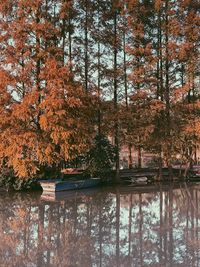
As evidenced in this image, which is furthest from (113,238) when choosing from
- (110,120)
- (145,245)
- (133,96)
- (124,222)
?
(133,96)

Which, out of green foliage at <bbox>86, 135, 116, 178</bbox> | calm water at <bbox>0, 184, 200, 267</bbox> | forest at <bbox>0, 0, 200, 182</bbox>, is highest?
forest at <bbox>0, 0, 200, 182</bbox>

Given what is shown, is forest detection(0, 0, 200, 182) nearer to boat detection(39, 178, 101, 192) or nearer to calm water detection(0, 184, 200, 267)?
boat detection(39, 178, 101, 192)

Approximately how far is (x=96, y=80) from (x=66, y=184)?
8106 mm

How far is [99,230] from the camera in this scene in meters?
11.6

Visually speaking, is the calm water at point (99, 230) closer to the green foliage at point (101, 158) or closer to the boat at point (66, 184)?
the boat at point (66, 184)

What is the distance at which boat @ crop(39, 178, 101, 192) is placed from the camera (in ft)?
62.2

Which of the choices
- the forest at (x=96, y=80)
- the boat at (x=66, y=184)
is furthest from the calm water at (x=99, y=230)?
the forest at (x=96, y=80)

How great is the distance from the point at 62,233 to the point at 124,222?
7.51 feet

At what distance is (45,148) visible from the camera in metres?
19.8

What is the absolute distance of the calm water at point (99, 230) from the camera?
874 cm

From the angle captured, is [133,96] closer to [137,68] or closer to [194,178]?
[137,68]

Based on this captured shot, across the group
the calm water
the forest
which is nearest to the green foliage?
the forest

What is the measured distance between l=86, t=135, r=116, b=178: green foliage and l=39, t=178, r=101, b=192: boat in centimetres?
78

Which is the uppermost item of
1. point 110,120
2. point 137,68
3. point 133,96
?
point 137,68
